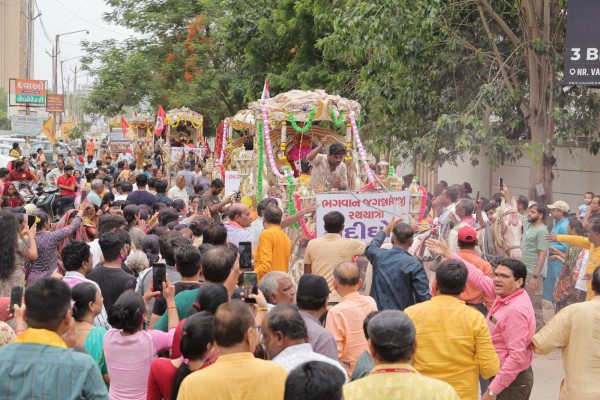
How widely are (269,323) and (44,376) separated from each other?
118cm

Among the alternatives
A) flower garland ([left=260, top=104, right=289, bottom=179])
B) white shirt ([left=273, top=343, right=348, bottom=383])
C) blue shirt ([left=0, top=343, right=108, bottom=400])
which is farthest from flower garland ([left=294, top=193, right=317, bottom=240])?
blue shirt ([left=0, top=343, right=108, bottom=400])

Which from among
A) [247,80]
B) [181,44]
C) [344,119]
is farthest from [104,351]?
[181,44]

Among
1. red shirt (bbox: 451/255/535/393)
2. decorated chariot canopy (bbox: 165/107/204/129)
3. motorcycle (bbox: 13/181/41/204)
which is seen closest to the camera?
red shirt (bbox: 451/255/535/393)

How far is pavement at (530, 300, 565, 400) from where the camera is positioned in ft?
31.8

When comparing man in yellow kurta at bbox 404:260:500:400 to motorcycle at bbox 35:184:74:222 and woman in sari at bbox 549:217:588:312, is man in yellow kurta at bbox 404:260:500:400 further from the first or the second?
motorcycle at bbox 35:184:74:222

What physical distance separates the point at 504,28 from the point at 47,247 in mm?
9585

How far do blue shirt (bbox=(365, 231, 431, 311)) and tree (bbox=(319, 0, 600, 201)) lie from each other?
7.09 meters

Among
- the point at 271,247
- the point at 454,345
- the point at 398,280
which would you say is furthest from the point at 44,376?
the point at 271,247

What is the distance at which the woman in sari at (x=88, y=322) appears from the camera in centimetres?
570

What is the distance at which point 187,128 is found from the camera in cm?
3484

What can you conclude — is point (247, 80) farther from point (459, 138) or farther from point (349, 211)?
point (349, 211)

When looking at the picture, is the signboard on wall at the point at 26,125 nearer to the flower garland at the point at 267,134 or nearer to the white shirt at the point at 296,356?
the flower garland at the point at 267,134

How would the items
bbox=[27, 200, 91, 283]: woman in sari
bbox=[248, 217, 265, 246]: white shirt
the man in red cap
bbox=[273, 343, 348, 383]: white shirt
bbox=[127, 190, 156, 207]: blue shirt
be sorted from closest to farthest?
bbox=[273, 343, 348, 383]: white shirt < the man in red cap < bbox=[27, 200, 91, 283]: woman in sari < bbox=[248, 217, 265, 246]: white shirt < bbox=[127, 190, 156, 207]: blue shirt

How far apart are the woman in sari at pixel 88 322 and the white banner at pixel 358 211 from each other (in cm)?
420
